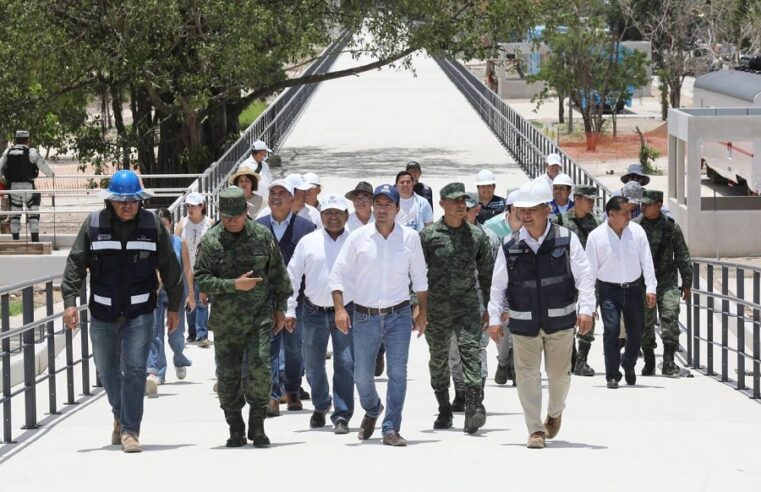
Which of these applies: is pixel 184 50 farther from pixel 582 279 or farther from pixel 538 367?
pixel 582 279

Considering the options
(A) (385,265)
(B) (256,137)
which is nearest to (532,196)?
(A) (385,265)

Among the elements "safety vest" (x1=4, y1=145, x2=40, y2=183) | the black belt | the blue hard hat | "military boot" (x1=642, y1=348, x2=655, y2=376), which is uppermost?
the blue hard hat

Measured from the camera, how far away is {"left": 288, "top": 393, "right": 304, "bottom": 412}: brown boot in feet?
37.5

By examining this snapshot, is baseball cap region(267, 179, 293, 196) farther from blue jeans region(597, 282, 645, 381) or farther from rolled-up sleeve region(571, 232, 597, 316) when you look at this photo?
blue jeans region(597, 282, 645, 381)

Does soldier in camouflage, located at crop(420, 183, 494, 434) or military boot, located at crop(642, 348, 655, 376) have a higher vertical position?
soldier in camouflage, located at crop(420, 183, 494, 434)

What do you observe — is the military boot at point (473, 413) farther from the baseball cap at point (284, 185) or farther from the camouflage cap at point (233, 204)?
the baseball cap at point (284, 185)

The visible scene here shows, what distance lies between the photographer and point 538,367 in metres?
9.59

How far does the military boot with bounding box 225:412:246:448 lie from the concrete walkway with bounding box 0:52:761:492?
0.09m

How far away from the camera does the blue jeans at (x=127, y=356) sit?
955cm

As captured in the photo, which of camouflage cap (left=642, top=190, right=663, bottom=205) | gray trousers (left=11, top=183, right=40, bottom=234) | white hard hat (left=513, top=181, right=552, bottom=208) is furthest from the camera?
gray trousers (left=11, top=183, right=40, bottom=234)

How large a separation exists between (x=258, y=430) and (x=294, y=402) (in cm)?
187

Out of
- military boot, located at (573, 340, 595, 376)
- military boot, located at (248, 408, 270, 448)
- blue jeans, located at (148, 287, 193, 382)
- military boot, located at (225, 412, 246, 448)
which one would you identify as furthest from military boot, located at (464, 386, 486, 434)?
military boot, located at (573, 340, 595, 376)

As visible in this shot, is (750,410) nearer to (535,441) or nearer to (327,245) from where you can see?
(535,441)

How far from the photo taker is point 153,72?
1141 inches
